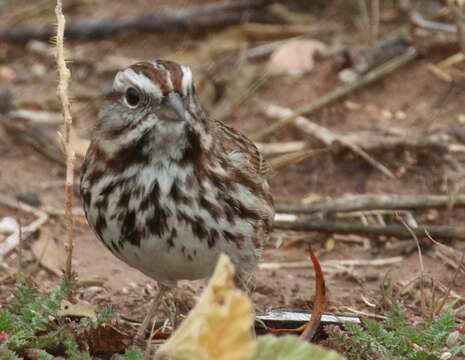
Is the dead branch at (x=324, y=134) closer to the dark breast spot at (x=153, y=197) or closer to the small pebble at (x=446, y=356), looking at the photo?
the small pebble at (x=446, y=356)

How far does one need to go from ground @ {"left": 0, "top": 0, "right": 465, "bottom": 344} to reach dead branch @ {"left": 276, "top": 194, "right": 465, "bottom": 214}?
0.12m

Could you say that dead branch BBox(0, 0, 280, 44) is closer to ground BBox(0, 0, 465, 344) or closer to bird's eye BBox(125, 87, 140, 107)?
ground BBox(0, 0, 465, 344)

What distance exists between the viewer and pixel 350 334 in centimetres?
377

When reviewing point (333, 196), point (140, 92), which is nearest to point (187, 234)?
point (140, 92)

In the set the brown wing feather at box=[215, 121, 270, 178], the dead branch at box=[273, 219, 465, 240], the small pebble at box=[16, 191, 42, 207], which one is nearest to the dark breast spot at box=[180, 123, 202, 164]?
the brown wing feather at box=[215, 121, 270, 178]

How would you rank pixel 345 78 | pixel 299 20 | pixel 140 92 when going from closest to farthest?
pixel 140 92 < pixel 345 78 < pixel 299 20

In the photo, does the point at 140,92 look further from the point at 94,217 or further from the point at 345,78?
the point at 345,78

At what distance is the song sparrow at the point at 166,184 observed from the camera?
11.8 feet

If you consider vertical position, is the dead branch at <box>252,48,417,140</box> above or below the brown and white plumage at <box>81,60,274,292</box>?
below

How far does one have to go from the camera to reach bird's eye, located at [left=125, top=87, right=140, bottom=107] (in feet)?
11.9

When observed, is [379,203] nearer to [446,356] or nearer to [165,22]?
[446,356]

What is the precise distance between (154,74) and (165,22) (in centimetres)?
403

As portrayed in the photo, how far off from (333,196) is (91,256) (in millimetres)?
1329

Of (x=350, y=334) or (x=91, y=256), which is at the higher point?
(x=350, y=334)
